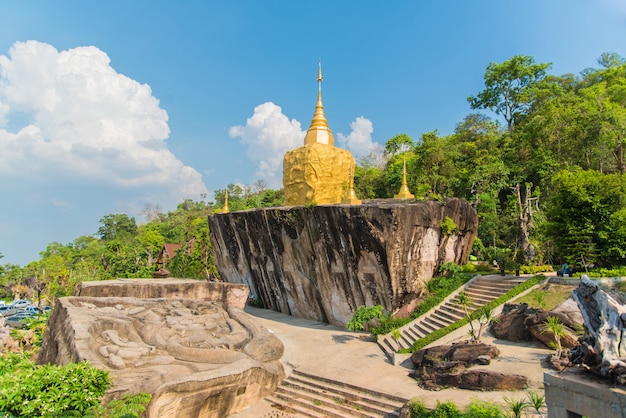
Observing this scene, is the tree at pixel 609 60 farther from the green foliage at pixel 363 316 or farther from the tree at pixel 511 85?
the green foliage at pixel 363 316

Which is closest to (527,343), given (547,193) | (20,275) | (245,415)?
(245,415)

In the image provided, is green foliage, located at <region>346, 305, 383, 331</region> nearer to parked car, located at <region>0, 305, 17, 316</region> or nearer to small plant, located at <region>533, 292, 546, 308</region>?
small plant, located at <region>533, 292, 546, 308</region>

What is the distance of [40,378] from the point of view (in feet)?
18.3

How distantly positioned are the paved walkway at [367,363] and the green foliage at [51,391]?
15.8 feet

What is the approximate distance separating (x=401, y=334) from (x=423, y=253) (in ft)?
11.9

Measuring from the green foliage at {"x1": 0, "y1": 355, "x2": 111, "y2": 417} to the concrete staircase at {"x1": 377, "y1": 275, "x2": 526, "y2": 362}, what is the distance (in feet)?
31.2

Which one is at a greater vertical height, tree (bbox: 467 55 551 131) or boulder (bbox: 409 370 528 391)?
tree (bbox: 467 55 551 131)

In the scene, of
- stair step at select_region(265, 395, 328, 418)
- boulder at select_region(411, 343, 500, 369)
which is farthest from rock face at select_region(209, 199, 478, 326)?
stair step at select_region(265, 395, 328, 418)

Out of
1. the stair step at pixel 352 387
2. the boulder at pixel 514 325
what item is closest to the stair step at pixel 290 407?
the stair step at pixel 352 387

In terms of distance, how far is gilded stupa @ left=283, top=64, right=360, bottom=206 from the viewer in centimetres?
2133

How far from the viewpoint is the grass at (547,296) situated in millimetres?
12625

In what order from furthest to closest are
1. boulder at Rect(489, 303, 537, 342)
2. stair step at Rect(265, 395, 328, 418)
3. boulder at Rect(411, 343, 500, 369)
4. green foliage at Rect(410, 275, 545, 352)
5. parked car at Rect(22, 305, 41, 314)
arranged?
parked car at Rect(22, 305, 41, 314), green foliage at Rect(410, 275, 545, 352), boulder at Rect(489, 303, 537, 342), boulder at Rect(411, 343, 500, 369), stair step at Rect(265, 395, 328, 418)

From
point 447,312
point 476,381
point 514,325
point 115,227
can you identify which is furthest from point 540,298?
point 115,227

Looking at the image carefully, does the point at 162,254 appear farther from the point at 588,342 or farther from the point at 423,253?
the point at 588,342
